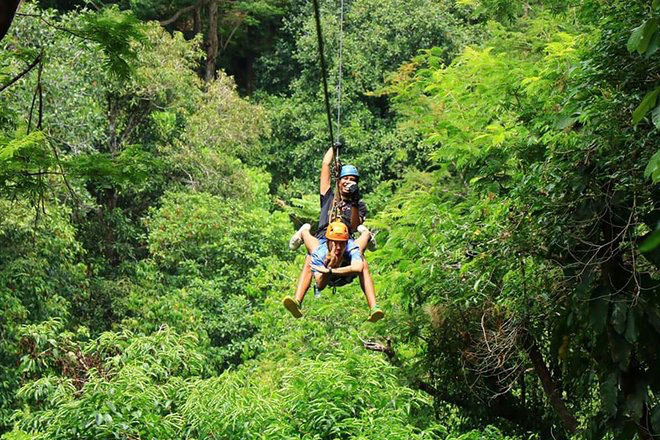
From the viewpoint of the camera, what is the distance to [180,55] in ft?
46.9

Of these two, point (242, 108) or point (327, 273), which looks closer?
point (327, 273)

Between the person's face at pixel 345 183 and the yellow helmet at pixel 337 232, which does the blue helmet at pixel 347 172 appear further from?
the yellow helmet at pixel 337 232

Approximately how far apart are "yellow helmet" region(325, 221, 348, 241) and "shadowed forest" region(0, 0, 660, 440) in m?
0.66

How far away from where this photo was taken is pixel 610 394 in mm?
3951

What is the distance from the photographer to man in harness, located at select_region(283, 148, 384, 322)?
4.92m

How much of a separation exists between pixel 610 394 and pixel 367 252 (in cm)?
548

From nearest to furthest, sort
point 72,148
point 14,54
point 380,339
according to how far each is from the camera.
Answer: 1. point 14,54
2. point 380,339
3. point 72,148

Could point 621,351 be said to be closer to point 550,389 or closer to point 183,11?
point 550,389

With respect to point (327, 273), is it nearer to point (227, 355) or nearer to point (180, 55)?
point (227, 355)

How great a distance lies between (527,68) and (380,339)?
2851 mm

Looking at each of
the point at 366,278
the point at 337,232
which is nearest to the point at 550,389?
the point at 366,278

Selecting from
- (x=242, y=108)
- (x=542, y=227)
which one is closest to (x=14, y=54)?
(x=542, y=227)

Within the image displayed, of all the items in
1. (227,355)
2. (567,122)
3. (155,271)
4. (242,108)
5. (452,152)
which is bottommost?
(227,355)

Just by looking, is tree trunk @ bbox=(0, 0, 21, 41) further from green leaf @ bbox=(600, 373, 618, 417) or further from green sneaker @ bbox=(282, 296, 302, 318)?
green sneaker @ bbox=(282, 296, 302, 318)
